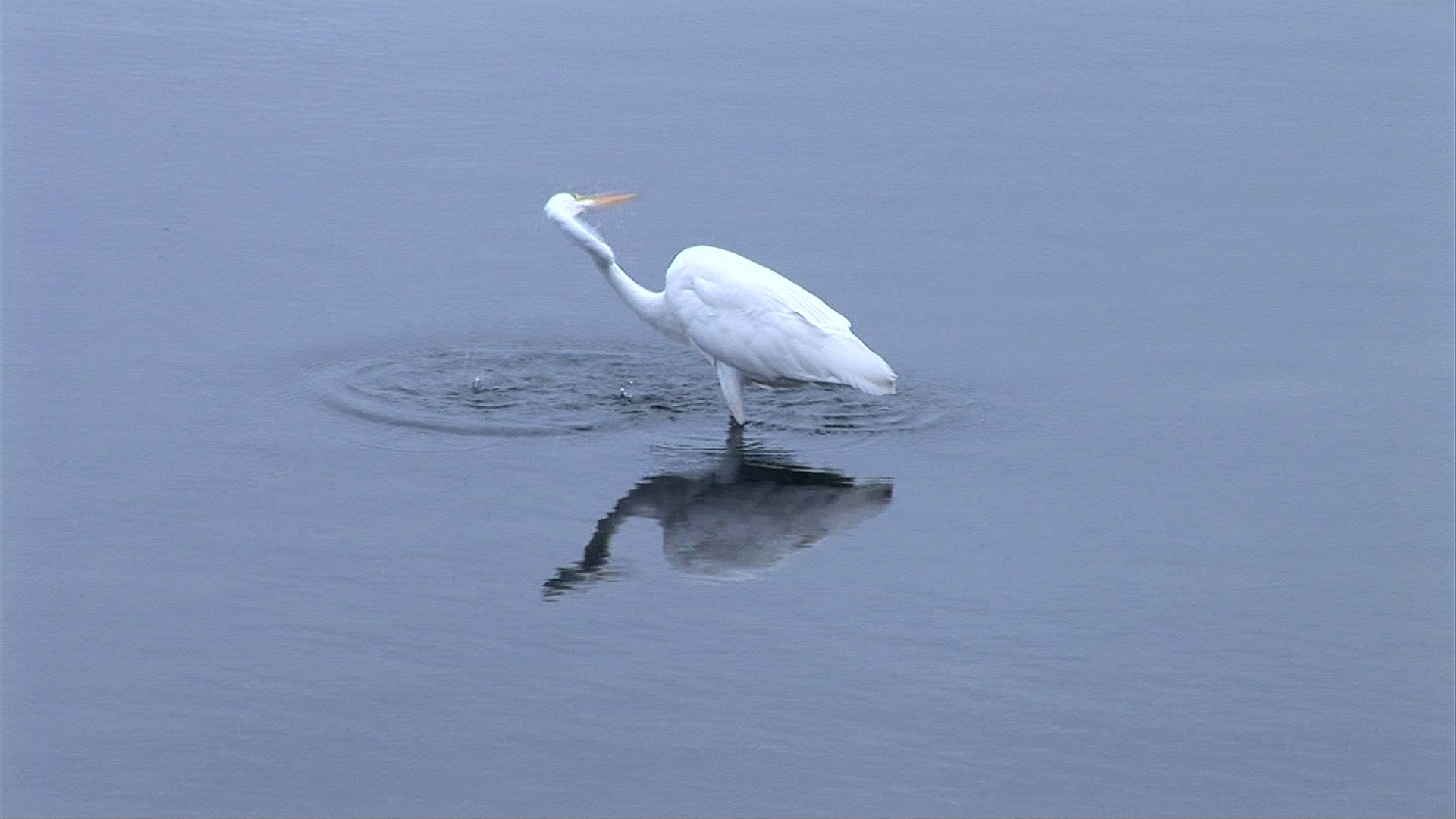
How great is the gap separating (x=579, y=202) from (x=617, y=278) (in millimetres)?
481

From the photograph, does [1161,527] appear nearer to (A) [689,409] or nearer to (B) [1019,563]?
(B) [1019,563]

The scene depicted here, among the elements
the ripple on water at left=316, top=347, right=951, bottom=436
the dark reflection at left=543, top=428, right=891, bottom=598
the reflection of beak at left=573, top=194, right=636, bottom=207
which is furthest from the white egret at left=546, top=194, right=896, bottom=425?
the dark reflection at left=543, top=428, right=891, bottom=598

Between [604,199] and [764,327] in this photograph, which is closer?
[764,327]

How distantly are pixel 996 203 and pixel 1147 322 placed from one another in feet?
7.31

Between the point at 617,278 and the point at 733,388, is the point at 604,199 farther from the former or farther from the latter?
the point at 733,388

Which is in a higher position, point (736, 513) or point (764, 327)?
point (764, 327)

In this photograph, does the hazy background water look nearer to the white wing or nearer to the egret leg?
the egret leg

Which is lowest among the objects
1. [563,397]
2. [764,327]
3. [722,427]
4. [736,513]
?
[736,513]

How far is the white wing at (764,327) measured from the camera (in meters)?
12.7

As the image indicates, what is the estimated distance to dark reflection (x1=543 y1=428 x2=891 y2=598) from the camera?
10977 mm

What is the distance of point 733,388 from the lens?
42.3ft

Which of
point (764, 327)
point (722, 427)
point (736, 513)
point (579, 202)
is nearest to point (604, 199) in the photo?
point (579, 202)

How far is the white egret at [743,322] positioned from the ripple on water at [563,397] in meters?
0.26

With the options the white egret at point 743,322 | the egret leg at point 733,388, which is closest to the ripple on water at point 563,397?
the egret leg at point 733,388
